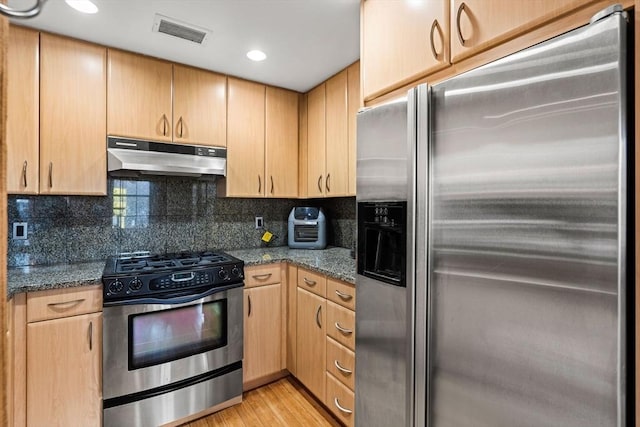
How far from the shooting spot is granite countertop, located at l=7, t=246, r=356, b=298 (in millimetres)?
1612

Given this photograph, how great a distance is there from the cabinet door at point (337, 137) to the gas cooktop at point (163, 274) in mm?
887

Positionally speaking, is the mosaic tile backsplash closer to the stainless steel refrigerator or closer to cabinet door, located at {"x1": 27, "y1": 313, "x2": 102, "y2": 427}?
cabinet door, located at {"x1": 27, "y1": 313, "x2": 102, "y2": 427}

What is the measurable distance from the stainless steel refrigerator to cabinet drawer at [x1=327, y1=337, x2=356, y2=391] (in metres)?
0.44

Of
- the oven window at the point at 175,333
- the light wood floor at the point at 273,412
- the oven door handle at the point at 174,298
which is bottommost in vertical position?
the light wood floor at the point at 273,412

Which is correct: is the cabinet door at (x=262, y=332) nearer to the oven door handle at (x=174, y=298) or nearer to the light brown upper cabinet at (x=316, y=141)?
the oven door handle at (x=174, y=298)

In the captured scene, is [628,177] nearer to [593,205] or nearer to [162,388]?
[593,205]

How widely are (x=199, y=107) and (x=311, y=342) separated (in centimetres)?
186

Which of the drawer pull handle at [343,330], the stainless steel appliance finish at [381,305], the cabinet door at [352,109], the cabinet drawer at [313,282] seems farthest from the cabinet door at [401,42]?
the drawer pull handle at [343,330]

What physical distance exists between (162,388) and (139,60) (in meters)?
2.10

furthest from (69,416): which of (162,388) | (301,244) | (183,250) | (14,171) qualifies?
(301,244)

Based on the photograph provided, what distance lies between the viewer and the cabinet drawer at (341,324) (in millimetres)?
1735

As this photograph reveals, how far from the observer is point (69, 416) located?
5.47 ft

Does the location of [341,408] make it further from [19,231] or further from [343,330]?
[19,231]

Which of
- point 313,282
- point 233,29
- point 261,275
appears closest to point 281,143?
point 233,29
